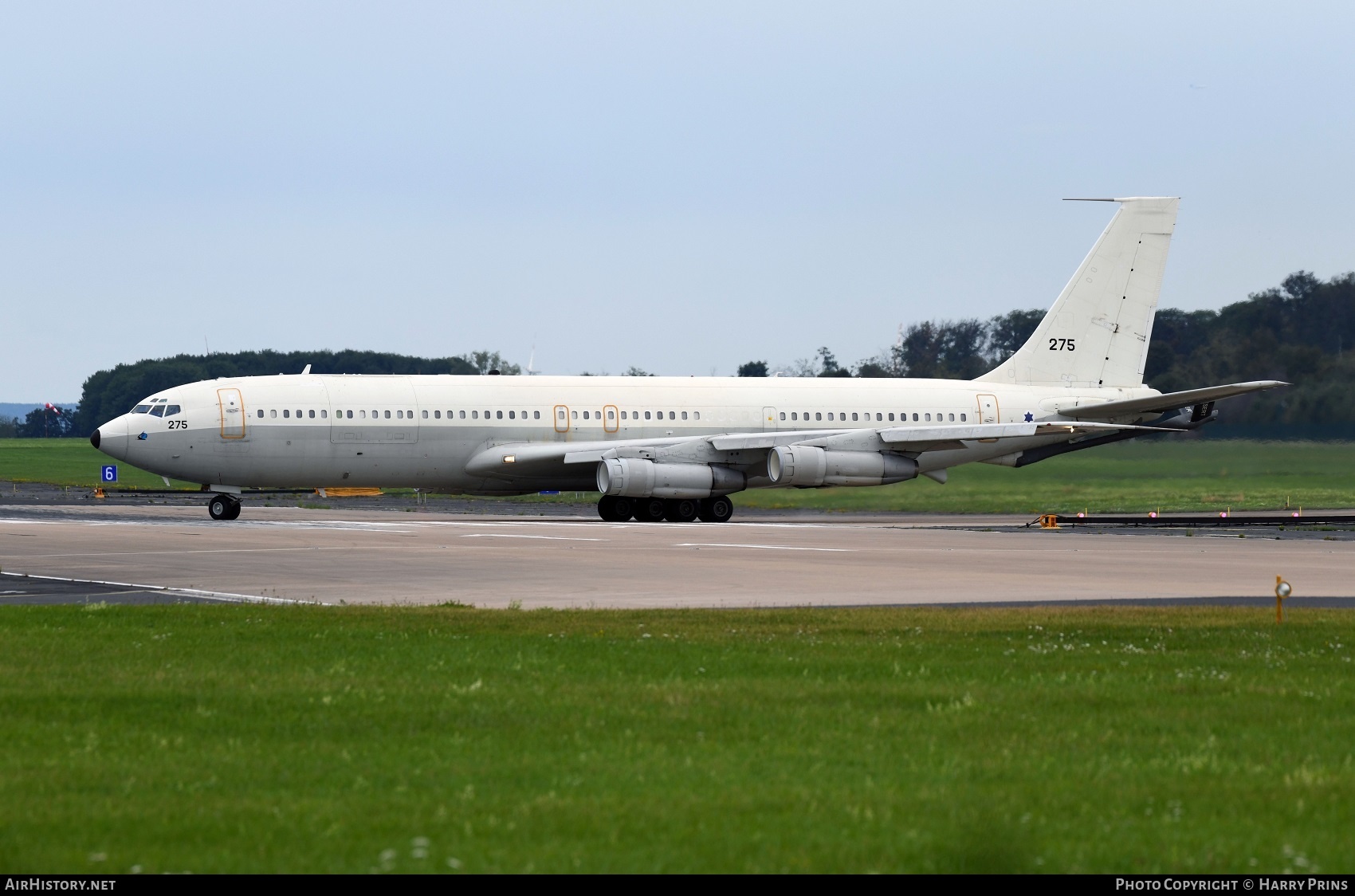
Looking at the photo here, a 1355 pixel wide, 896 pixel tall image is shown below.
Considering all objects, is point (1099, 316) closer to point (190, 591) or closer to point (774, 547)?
point (774, 547)

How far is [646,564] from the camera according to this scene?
27609mm

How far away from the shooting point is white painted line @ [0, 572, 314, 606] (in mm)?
20531

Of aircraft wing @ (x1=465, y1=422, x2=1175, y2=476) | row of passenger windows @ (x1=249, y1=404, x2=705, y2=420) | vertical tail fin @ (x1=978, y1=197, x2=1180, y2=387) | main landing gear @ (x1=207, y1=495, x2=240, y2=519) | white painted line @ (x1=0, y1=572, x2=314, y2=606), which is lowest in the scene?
white painted line @ (x1=0, y1=572, x2=314, y2=606)

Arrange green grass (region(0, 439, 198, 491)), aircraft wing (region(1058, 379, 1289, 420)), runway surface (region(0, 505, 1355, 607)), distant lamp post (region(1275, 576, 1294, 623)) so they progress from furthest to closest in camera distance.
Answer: green grass (region(0, 439, 198, 491)), aircraft wing (region(1058, 379, 1289, 420)), runway surface (region(0, 505, 1355, 607)), distant lamp post (region(1275, 576, 1294, 623))

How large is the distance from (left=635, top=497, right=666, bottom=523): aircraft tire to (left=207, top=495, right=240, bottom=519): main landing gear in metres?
11.3

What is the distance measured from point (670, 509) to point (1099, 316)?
16211 mm

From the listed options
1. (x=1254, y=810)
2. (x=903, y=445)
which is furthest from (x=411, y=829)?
(x=903, y=445)

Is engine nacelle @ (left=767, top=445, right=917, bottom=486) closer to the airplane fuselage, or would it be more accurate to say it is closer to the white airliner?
the white airliner

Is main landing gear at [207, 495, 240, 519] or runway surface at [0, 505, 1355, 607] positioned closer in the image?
runway surface at [0, 505, 1355, 607]

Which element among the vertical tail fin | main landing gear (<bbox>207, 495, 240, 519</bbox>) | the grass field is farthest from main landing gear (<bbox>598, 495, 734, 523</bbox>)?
the vertical tail fin

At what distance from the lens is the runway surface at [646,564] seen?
22.0 metres

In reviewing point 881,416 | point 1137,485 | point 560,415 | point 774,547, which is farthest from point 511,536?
point 1137,485
